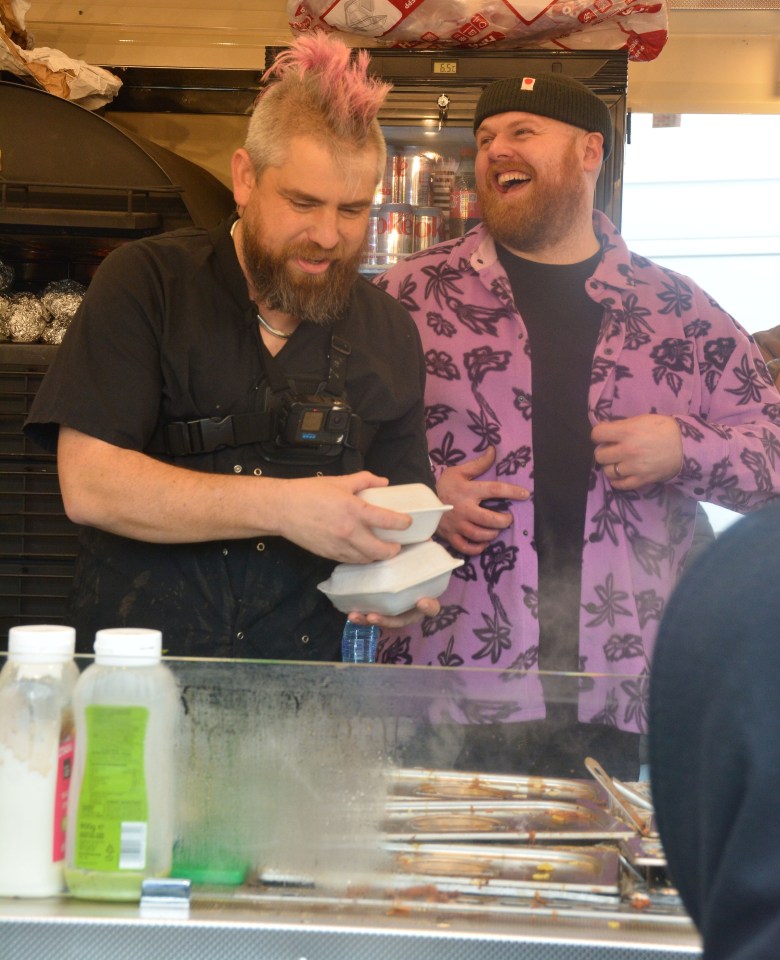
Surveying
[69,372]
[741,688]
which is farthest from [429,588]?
[741,688]

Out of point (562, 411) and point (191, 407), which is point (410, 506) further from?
point (562, 411)

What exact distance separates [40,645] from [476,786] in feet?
1.45

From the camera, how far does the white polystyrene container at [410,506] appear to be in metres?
1.62

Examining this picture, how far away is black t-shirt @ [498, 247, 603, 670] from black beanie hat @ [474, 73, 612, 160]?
342mm

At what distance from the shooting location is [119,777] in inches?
41.3

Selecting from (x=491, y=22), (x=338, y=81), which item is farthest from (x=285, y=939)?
(x=491, y=22)

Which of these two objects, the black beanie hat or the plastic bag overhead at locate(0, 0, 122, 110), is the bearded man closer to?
the black beanie hat

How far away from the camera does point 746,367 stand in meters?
2.41

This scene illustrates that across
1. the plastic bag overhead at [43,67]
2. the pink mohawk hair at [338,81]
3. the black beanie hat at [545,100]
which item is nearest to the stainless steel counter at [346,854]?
the pink mohawk hair at [338,81]

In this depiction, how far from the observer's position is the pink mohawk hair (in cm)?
183

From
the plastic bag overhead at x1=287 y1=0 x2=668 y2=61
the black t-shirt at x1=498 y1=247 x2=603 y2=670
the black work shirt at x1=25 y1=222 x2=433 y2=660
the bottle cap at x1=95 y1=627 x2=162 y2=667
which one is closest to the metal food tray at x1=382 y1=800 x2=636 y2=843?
the bottle cap at x1=95 y1=627 x2=162 y2=667

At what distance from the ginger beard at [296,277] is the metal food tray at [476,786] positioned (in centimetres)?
89

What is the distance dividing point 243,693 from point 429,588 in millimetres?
600

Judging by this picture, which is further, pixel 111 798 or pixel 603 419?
pixel 603 419
